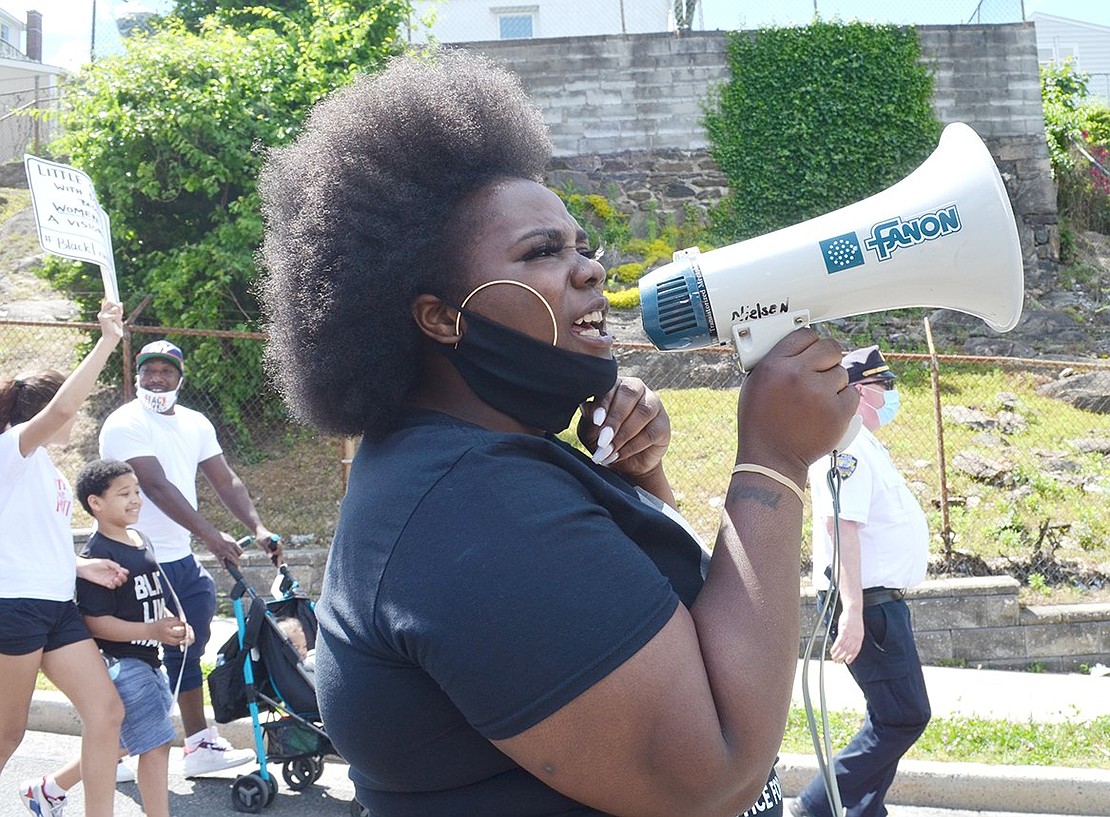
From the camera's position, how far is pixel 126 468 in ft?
15.9

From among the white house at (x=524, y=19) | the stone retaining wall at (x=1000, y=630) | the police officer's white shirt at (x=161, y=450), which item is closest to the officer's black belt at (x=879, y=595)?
the stone retaining wall at (x=1000, y=630)

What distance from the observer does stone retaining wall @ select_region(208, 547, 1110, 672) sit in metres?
7.18

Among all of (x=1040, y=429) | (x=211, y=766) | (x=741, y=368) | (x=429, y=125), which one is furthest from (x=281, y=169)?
(x=1040, y=429)

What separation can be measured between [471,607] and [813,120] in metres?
14.5

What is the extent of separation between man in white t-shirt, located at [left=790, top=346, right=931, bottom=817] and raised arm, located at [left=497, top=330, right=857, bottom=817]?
2.85 metres

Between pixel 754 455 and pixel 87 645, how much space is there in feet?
12.2

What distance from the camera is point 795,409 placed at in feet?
4.98

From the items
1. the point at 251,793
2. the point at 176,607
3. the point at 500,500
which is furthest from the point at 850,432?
the point at 176,607

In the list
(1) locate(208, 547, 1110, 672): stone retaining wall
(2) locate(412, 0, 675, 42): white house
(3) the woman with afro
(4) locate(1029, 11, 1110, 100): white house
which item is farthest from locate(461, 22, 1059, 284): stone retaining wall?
(4) locate(1029, 11, 1110, 100): white house

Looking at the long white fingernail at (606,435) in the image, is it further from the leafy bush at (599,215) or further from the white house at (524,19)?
the white house at (524,19)

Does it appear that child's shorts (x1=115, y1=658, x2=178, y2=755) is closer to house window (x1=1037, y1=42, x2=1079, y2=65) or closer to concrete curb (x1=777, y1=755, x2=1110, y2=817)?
concrete curb (x1=777, y1=755, x2=1110, y2=817)

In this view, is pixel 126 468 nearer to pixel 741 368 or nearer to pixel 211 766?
pixel 211 766

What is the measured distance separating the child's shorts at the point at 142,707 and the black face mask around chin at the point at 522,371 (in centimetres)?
347

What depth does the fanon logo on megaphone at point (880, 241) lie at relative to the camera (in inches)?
66.2
